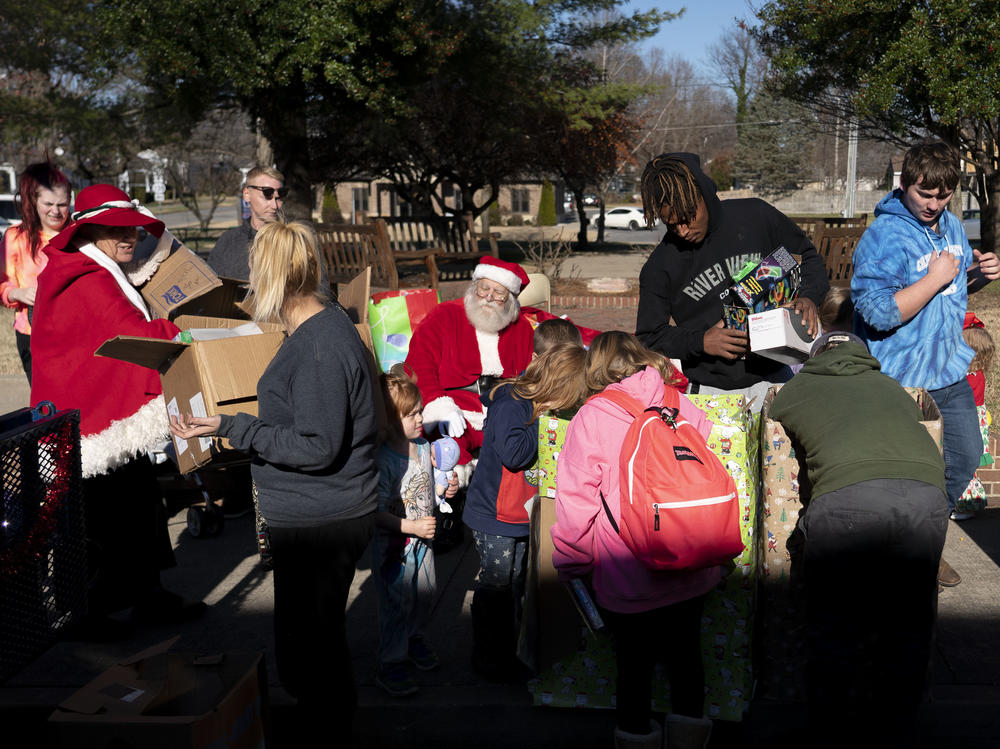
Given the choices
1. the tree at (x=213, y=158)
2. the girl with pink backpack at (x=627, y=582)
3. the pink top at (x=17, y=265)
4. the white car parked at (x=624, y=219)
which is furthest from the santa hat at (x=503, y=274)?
the white car parked at (x=624, y=219)

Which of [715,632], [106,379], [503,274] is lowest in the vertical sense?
[715,632]

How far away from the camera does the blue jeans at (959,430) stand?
403cm

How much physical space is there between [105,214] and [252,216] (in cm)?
159

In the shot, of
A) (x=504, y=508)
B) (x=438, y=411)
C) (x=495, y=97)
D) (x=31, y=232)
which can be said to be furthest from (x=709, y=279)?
(x=495, y=97)

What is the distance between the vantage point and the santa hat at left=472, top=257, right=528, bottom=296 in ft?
16.6

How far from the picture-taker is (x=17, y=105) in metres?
20.2

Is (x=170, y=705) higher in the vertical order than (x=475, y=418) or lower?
lower

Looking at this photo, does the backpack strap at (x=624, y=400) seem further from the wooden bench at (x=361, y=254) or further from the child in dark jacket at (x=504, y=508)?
the wooden bench at (x=361, y=254)

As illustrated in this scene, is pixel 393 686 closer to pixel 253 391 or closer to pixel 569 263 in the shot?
pixel 253 391

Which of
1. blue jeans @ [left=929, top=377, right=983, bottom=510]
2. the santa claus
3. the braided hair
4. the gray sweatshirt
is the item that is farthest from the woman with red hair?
blue jeans @ [left=929, top=377, right=983, bottom=510]

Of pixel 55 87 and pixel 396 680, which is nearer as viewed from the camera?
pixel 396 680

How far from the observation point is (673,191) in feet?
12.6

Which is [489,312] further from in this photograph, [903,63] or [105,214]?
[903,63]

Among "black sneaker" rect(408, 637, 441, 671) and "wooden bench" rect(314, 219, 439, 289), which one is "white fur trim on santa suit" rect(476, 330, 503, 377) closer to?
"black sneaker" rect(408, 637, 441, 671)
